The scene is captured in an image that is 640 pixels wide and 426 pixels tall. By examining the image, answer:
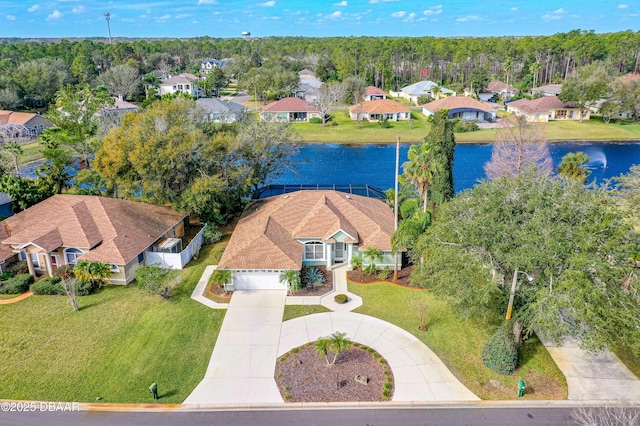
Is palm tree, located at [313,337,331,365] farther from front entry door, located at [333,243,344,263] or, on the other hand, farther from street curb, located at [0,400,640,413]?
front entry door, located at [333,243,344,263]

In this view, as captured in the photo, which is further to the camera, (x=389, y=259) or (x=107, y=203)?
(x=107, y=203)

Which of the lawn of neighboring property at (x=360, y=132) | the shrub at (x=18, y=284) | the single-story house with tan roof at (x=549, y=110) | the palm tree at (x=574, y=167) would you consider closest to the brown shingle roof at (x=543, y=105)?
the single-story house with tan roof at (x=549, y=110)

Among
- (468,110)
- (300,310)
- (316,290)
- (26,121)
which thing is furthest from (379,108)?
(300,310)

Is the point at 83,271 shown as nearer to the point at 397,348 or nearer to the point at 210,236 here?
the point at 210,236

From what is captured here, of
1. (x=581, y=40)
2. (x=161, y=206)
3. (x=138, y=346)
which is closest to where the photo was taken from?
(x=138, y=346)

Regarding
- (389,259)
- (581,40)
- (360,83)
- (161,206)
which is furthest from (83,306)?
(581,40)

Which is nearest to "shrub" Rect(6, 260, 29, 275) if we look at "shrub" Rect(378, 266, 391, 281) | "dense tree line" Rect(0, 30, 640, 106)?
"shrub" Rect(378, 266, 391, 281)

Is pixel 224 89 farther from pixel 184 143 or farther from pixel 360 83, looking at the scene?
pixel 184 143
